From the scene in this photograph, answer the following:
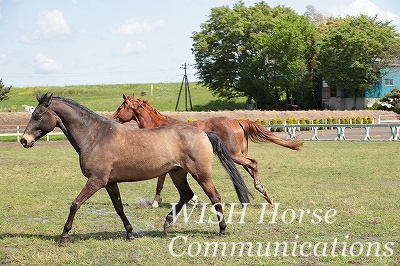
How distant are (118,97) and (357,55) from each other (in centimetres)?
4062

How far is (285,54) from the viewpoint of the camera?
72.8 metres

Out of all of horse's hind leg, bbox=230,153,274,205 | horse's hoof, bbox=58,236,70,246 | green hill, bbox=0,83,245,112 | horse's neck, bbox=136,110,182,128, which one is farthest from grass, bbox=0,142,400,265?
green hill, bbox=0,83,245,112

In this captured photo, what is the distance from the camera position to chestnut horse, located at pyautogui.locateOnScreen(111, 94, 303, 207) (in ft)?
38.2

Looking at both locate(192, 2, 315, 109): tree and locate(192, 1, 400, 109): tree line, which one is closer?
locate(192, 1, 400, 109): tree line

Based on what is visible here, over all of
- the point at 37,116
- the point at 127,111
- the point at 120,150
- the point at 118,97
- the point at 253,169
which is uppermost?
the point at 37,116

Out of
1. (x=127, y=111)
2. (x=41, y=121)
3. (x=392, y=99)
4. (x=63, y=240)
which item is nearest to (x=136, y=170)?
(x=63, y=240)

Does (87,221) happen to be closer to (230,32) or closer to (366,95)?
(366,95)

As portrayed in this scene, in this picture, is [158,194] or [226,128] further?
[226,128]

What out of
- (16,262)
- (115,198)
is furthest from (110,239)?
(16,262)

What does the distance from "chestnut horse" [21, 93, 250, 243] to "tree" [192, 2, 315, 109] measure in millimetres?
64297

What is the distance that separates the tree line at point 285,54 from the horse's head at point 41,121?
59.5 meters

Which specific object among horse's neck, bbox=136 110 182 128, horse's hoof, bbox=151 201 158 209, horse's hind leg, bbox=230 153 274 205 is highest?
horse's neck, bbox=136 110 182 128

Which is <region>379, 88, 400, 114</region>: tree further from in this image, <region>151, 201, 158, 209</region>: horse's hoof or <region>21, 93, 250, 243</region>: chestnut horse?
<region>21, 93, 250, 243</region>: chestnut horse

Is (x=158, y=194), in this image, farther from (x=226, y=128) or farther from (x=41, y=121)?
(x=41, y=121)
